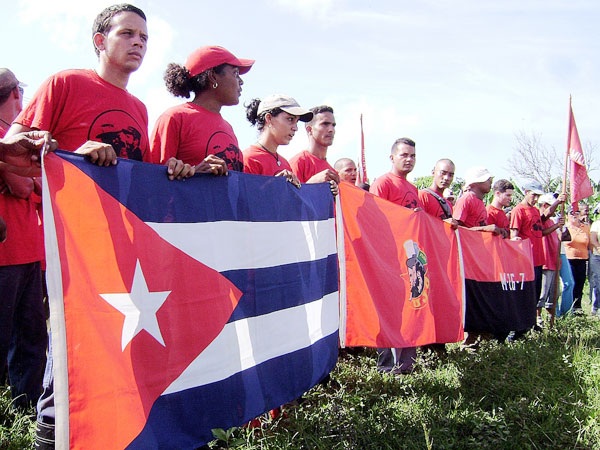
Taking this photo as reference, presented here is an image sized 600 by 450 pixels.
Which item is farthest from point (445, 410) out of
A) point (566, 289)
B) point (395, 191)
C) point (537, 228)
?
point (566, 289)

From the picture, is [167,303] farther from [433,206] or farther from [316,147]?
[433,206]

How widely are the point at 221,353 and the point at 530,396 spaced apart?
2545mm

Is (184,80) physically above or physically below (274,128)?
above

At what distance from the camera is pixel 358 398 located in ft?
12.1

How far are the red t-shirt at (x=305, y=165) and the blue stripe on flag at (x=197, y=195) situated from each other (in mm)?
885

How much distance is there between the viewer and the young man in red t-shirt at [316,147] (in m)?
4.63

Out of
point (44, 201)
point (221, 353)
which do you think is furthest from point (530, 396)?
point (44, 201)

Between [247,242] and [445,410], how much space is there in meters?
1.85

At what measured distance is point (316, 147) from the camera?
489 cm

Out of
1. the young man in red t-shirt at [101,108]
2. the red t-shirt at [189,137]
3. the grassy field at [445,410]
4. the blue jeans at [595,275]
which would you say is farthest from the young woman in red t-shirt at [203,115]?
the blue jeans at [595,275]

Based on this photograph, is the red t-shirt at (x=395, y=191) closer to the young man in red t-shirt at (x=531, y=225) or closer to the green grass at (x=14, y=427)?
the young man in red t-shirt at (x=531, y=225)

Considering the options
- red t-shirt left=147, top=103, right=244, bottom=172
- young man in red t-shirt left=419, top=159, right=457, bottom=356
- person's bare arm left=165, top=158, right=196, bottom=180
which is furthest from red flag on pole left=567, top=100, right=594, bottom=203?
person's bare arm left=165, top=158, right=196, bottom=180

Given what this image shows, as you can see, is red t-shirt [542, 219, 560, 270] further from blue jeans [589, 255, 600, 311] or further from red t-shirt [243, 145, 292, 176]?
red t-shirt [243, 145, 292, 176]

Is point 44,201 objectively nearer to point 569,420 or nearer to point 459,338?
point 569,420
